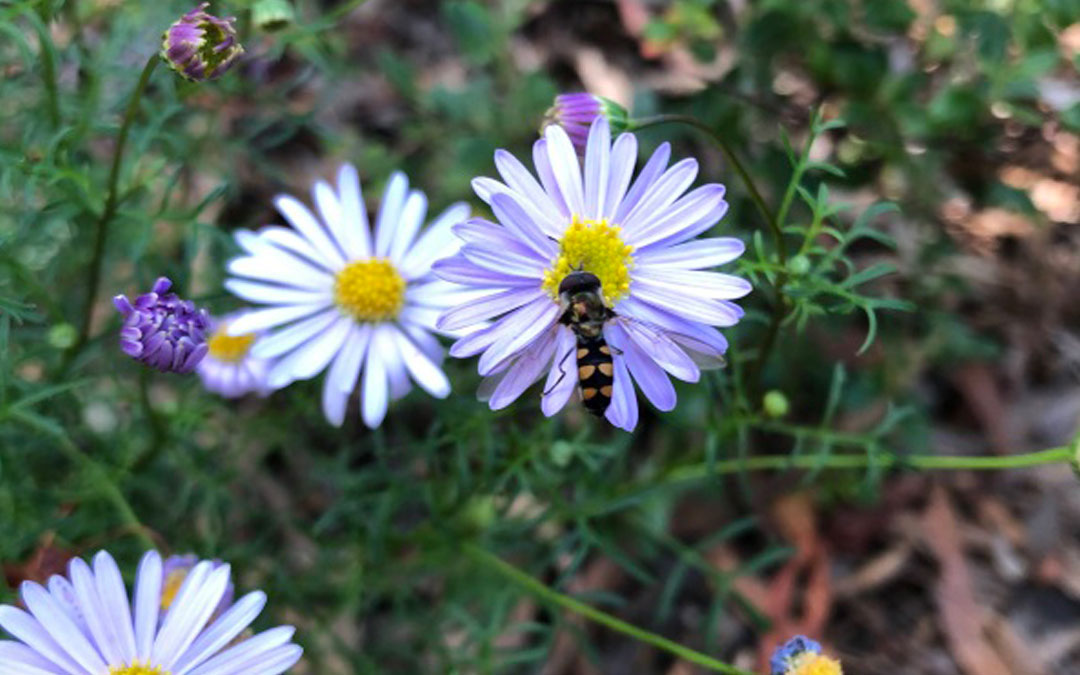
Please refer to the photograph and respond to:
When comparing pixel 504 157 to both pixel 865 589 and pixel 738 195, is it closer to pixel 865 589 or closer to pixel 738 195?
pixel 738 195

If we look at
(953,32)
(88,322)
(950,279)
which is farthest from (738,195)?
(88,322)

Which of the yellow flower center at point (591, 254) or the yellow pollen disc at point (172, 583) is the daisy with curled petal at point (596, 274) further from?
the yellow pollen disc at point (172, 583)

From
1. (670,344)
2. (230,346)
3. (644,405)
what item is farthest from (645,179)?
(644,405)

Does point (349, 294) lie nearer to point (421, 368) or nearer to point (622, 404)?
point (421, 368)

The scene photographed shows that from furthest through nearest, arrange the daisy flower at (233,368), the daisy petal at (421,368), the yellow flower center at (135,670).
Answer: the daisy flower at (233,368) → the daisy petal at (421,368) → the yellow flower center at (135,670)

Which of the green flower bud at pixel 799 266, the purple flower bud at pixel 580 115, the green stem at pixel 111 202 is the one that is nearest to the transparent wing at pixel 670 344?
the green flower bud at pixel 799 266

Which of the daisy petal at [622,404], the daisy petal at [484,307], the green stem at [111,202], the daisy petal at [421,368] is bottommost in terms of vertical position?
the daisy petal at [622,404]

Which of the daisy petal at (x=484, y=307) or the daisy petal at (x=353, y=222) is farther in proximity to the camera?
the daisy petal at (x=353, y=222)
